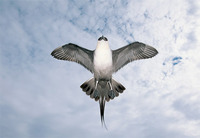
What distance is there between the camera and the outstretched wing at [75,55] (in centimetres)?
1016

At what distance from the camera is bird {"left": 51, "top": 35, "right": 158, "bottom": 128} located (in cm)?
972

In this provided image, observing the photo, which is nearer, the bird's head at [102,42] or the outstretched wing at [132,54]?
the bird's head at [102,42]

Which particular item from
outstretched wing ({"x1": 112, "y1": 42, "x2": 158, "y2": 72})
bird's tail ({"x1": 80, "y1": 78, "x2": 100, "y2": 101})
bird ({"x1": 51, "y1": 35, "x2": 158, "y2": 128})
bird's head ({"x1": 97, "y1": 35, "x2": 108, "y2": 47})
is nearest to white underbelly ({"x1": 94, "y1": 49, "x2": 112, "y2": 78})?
bird ({"x1": 51, "y1": 35, "x2": 158, "y2": 128})

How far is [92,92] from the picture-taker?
1061cm

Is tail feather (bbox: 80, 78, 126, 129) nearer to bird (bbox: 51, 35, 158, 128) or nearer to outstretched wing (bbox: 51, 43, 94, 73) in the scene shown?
bird (bbox: 51, 35, 158, 128)

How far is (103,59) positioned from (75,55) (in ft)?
5.14

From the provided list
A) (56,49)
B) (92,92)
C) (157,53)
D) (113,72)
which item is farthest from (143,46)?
(56,49)

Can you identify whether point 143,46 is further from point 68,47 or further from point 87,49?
point 68,47

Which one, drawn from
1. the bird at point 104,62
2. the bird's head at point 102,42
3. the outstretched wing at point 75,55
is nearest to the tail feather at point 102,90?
the bird at point 104,62

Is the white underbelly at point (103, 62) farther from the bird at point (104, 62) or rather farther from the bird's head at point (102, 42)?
the bird's head at point (102, 42)

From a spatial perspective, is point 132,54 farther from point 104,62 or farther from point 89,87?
point 89,87

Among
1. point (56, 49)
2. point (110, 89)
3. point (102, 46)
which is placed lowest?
point (110, 89)

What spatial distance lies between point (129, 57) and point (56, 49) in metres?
3.23

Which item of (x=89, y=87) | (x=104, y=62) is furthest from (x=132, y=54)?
(x=89, y=87)
